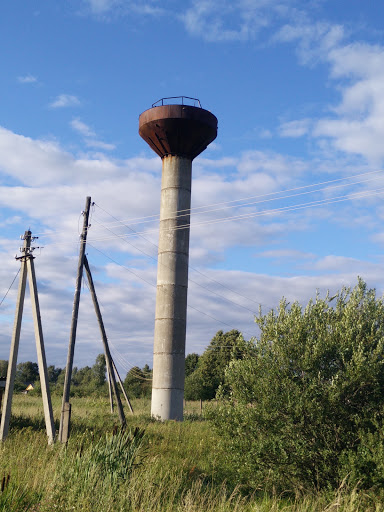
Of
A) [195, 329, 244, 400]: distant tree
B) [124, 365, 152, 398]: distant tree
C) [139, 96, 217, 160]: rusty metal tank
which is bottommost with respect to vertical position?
[124, 365, 152, 398]: distant tree

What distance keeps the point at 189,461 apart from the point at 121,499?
9856 mm

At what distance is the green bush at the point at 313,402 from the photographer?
557 inches

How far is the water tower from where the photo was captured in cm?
3244

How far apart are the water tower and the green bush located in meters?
16.7

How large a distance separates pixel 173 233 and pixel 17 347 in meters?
15.3

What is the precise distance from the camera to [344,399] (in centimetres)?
1453

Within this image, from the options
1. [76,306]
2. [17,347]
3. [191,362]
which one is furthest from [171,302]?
[191,362]

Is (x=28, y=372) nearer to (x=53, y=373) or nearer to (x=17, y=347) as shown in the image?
(x=53, y=373)

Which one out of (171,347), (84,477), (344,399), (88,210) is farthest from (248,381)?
(171,347)

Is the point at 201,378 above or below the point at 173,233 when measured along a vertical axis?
below

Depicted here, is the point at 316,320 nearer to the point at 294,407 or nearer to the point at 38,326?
the point at 294,407

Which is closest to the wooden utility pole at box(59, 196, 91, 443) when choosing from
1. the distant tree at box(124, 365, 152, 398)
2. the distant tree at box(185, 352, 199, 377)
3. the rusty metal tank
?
the rusty metal tank

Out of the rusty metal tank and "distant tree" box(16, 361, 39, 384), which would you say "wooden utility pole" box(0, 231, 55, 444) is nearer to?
the rusty metal tank

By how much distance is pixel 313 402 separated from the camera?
46.8 ft
